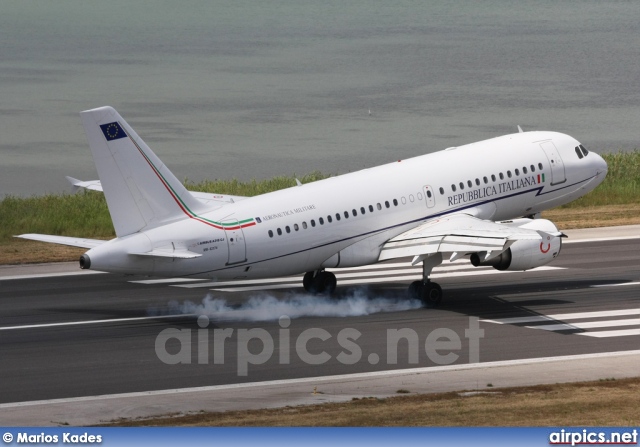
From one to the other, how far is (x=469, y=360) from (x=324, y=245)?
733 cm

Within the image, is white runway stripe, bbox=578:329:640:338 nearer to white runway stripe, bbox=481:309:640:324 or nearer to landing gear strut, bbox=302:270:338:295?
white runway stripe, bbox=481:309:640:324

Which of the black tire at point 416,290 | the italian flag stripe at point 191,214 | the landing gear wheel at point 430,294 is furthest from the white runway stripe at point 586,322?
the italian flag stripe at point 191,214

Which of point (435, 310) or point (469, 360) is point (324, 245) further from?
point (469, 360)

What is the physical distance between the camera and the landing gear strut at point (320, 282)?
40.5 m

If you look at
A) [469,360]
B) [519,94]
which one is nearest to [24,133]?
[519,94]

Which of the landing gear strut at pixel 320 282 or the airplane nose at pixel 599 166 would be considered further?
the airplane nose at pixel 599 166

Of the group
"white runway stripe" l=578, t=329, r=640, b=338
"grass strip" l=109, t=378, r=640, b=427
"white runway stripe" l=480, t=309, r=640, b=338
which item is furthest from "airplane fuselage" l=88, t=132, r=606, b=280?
"grass strip" l=109, t=378, r=640, b=427

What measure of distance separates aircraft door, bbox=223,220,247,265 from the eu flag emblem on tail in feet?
13.4

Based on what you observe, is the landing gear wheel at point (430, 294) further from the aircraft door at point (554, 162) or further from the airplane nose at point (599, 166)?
the airplane nose at point (599, 166)

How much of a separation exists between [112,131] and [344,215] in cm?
812

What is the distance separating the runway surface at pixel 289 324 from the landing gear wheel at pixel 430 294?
0.43m

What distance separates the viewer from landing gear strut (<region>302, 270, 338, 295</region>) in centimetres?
4053

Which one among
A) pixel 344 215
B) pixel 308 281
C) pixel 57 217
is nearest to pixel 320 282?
pixel 308 281

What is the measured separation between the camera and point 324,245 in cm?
3828
